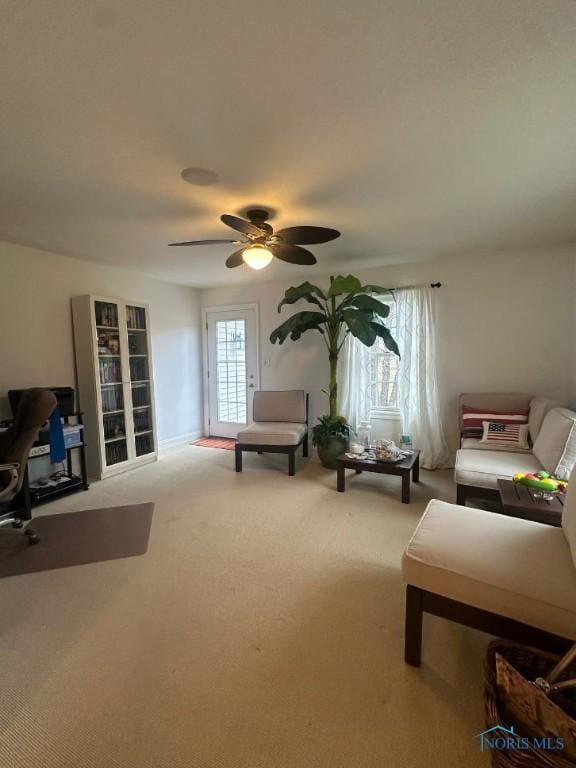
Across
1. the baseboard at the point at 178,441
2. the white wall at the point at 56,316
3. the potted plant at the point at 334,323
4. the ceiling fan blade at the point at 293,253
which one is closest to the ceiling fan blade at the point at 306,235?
the ceiling fan blade at the point at 293,253

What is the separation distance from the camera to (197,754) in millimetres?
1151

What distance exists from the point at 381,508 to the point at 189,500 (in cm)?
177

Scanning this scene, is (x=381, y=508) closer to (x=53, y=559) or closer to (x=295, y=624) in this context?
(x=295, y=624)

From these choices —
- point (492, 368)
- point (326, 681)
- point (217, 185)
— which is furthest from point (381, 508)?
point (217, 185)

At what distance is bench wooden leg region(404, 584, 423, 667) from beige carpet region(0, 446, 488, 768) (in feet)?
0.19

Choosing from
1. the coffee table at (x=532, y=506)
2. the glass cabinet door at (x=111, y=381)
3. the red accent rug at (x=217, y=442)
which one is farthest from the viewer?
the red accent rug at (x=217, y=442)

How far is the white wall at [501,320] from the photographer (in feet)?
11.3

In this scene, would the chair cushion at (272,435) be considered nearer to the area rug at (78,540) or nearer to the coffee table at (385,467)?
the coffee table at (385,467)

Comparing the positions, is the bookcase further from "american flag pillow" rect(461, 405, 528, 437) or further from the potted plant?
"american flag pillow" rect(461, 405, 528, 437)

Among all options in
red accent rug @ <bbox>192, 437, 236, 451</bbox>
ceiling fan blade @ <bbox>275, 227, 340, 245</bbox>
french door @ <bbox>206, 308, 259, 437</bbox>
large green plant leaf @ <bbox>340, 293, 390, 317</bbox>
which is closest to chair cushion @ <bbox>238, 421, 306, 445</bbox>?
red accent rug @ <bbox>192, 437, 236, 451</bbox>

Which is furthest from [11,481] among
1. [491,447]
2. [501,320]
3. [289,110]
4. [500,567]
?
[501,320]

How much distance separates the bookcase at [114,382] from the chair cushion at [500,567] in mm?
3548

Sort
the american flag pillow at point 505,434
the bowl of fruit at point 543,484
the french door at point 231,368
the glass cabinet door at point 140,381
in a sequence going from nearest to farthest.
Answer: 1. the bowl of fruit at point 543,484
2. the american flag pillow at point 505,434
3. the glass cabinet door at point 140,381
4. the french door at point 231,368

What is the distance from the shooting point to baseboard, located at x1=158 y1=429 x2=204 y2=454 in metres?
4.86
